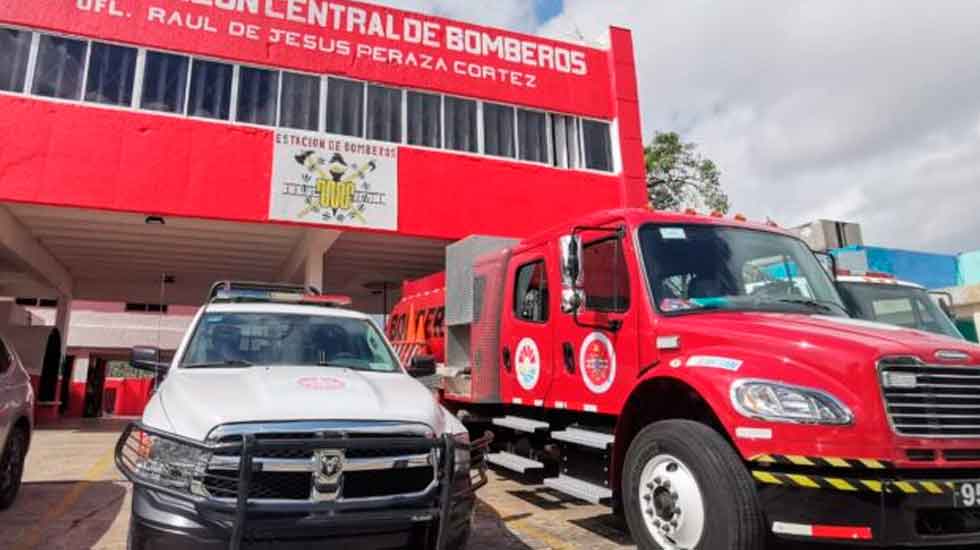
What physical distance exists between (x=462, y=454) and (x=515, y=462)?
2.64 metres

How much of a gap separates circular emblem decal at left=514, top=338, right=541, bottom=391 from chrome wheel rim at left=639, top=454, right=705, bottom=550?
2.04 m

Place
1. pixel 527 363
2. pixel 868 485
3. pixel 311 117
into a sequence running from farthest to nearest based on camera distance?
pixel 311 117, pixel 527 363, pixel 868 485

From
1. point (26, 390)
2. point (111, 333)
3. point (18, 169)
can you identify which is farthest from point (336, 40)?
point (111, 333)

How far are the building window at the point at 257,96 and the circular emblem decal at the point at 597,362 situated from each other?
10.5 metres

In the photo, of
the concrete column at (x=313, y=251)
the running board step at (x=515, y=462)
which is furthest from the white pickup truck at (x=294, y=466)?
the concrete column at (x=313, y=251)

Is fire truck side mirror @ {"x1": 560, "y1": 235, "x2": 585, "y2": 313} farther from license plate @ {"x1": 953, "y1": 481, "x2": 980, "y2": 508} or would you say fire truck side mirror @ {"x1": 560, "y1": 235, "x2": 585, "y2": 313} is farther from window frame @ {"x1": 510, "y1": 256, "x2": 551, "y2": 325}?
license plate @ {"x1": 953, "y1": 481, "x2": 980, "y2": 508}

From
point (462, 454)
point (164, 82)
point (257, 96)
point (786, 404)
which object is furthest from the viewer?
point (257, 96)

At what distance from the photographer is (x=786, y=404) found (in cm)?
346

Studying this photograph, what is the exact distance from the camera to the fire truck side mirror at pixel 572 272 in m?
4.82

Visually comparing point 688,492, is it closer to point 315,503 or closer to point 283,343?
point 315,503

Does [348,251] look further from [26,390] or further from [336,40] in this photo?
[26,390]

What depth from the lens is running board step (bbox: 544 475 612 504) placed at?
183 inches

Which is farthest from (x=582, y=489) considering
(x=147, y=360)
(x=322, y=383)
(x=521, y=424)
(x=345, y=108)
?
(x=345, y=108)

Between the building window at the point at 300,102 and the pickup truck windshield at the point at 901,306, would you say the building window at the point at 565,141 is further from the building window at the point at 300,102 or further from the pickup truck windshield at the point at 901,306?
the pickup truck windshield at the point at 901,306
